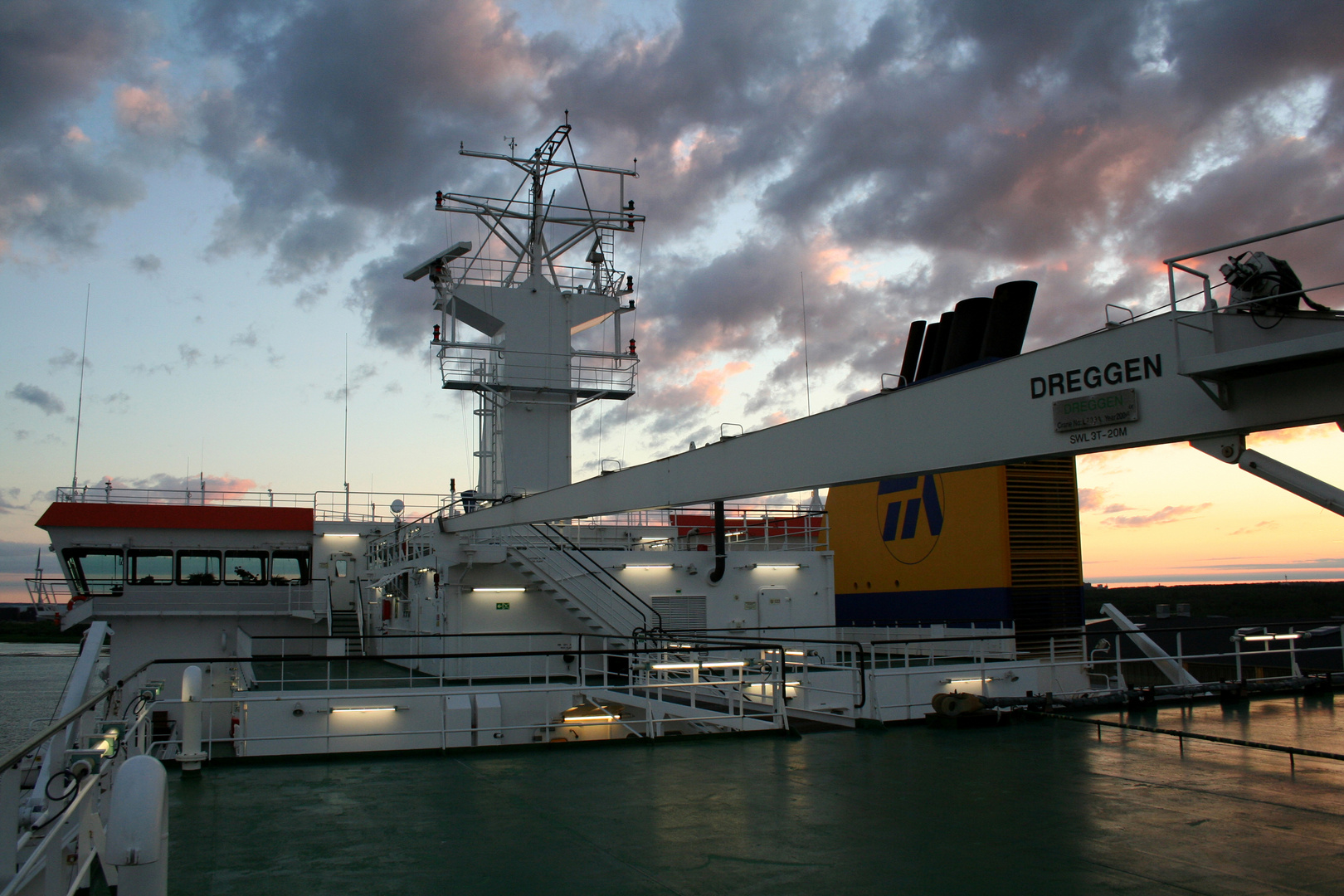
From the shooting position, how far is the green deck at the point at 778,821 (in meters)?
5.68

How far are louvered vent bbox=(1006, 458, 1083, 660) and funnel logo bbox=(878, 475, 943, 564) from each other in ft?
7.25

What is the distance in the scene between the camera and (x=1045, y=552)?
72.3 ft

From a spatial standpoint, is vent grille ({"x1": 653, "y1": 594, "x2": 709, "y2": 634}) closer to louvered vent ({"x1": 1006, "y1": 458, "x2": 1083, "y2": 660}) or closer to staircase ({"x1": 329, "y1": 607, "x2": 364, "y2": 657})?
louvered vent ({"x1": 1006, "y1": 458, "x2": 1083, "y2": 660})

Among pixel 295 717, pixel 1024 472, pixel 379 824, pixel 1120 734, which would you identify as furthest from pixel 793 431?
pixel 1024 472

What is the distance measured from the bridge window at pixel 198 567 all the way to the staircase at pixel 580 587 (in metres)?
12.9

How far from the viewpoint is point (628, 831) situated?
6.89m

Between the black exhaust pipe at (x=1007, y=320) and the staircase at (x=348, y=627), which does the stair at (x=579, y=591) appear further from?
the black exhaust pipe at (x=1007, y=320)

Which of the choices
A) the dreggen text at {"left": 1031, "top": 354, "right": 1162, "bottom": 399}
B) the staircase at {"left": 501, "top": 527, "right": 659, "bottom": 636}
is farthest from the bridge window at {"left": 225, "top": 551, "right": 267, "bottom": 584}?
the dreggen text at {"left": 1031, "top": 354, "right": 1162, "bottom": 399}

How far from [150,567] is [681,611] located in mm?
17981

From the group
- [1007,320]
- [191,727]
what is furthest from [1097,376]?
[1007,320]

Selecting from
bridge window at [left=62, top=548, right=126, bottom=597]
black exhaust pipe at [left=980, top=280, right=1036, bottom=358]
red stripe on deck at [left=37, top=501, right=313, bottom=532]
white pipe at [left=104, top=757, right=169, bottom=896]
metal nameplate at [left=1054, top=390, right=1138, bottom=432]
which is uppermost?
→ black exhaust pipe at [left=980, top=280, right=1036, bottom=358]

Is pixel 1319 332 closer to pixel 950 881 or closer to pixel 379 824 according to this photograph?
pixel 950 881

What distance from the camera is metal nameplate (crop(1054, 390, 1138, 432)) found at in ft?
20.8

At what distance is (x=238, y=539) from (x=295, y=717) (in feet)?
51.0
